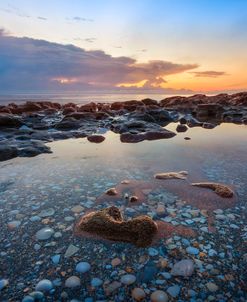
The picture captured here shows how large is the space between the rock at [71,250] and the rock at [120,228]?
29 cm

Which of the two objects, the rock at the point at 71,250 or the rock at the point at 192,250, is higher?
the rock at the point at 192,250

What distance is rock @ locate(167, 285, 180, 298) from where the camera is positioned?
2.16 metres

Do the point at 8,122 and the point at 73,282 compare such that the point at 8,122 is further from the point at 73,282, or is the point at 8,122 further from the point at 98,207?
the point at 73,282

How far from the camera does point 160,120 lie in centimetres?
1456

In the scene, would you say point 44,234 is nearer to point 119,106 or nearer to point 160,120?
point 160,120

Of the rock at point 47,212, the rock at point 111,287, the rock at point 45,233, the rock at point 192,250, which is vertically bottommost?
the rock at point 47,212

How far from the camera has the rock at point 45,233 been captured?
3.00 meters

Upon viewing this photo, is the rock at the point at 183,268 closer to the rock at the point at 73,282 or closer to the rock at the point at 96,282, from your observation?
the rock at the point at 96,282

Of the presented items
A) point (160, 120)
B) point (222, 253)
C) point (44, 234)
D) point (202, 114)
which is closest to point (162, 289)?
point (222, 253)

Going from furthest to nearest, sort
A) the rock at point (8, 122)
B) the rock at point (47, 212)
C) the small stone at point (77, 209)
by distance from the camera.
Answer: the rock at point (8, 122) < the small stone at point (77, 209) < the rock at point (47, 212)

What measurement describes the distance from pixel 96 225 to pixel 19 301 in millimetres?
1165

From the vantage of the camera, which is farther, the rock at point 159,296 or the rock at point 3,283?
the rock at point 3,283

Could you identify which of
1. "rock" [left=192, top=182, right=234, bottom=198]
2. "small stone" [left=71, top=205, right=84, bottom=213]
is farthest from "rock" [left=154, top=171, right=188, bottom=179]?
"small stone" [left=71, top=205, right=84, bottom=213]

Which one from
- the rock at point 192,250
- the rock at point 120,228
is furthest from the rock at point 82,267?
the rock at point 192,250
